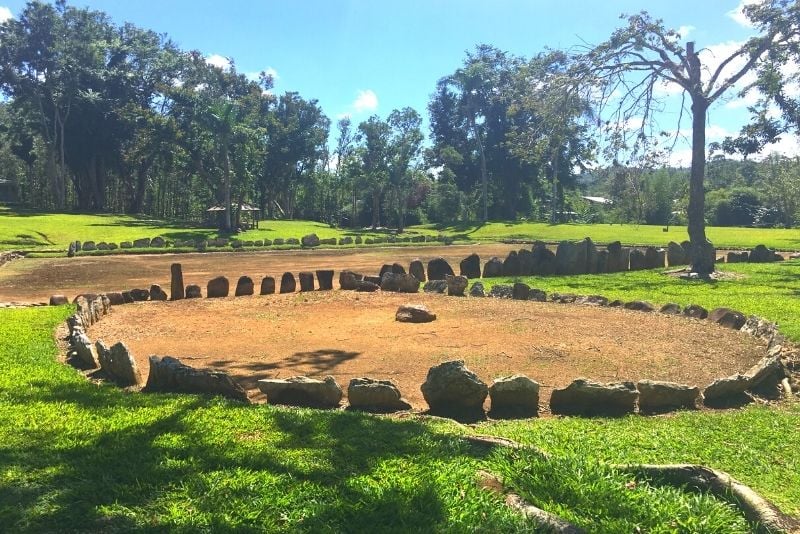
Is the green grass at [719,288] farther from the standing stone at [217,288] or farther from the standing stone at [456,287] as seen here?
the standing stone at [217,288]

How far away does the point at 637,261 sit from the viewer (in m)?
20.9

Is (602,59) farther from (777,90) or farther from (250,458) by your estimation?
(250,458)

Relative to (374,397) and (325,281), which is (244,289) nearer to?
(325,281)

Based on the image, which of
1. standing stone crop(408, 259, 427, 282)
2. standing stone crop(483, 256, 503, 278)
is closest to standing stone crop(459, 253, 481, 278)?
standing stone crop(483, 256, 503, 278)

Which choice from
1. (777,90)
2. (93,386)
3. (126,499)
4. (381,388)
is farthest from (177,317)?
(777,90)

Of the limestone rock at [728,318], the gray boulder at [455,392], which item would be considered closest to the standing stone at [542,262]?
the limestone rock at [728,318]

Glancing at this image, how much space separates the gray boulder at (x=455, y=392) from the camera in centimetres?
611

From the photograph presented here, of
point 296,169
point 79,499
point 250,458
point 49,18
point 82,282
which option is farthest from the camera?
point 296,169

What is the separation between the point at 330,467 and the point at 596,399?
3.03 m

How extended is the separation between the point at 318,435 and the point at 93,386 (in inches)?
119

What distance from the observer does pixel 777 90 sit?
19.0 meters

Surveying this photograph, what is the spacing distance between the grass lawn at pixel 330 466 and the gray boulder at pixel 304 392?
1.68 feet

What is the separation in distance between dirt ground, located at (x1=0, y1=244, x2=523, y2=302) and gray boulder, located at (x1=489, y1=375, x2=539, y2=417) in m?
12.6

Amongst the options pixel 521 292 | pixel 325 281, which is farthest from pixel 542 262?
pixel 325 281
